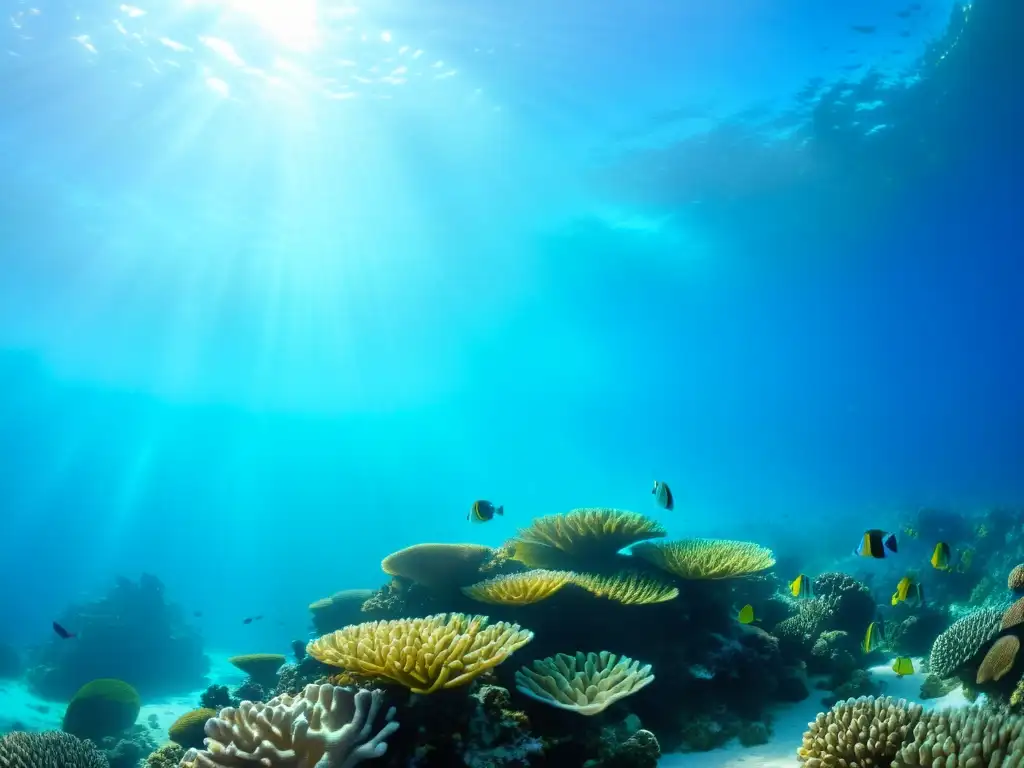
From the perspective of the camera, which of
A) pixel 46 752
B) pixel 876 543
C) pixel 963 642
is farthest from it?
pixel 963 642

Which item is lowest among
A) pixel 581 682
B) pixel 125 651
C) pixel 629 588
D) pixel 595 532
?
pixel 581 682

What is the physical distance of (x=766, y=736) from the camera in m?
6.10

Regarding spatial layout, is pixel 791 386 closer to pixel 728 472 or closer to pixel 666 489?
pixel 728 472

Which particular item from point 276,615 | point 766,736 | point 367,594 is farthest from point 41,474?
point 766,736

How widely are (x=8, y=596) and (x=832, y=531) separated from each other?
87.7m

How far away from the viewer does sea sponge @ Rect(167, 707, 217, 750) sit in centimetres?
793

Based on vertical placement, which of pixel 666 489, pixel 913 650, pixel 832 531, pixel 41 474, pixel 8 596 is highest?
pixel 41 474

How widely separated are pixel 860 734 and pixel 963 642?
3.47 meters

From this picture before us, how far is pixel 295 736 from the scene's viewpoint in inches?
136

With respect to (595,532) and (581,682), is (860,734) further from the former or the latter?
(595,532)

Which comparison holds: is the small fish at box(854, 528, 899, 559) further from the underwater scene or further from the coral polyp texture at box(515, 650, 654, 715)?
the coral polyp texture at box(515, 650, 654, 715)

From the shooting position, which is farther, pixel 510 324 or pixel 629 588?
pixel 510 324

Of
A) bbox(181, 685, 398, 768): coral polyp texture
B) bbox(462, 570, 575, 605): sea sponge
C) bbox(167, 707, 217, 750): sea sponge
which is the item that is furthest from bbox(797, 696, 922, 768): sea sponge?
bbox(167, 707, 217, 750): sea sponge

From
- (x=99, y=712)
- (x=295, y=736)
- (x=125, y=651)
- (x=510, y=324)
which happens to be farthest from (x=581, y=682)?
(x=510, y=324)
